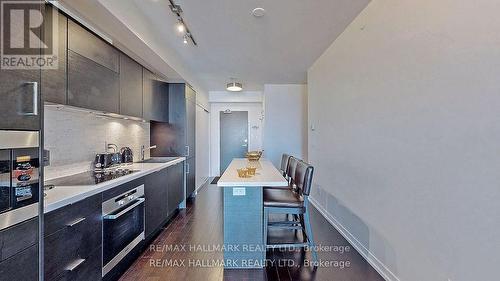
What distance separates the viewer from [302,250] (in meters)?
2.67

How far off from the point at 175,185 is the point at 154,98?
4.31 ft

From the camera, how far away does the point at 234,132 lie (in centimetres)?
757

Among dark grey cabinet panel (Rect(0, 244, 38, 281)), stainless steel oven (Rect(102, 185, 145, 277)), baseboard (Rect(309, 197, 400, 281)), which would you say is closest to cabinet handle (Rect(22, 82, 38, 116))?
dark grey cabinet panel (Rect(0, 244, 38, 281))

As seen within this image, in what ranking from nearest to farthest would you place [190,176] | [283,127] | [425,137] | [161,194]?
1. [425,137]
2. [161,194]
3. [190,176]
4. [283,127]

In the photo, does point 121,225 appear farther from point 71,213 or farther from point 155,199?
point 155,199

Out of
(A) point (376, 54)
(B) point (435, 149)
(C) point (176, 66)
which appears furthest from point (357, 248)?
(C) point (176, 66)

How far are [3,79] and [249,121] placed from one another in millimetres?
6589

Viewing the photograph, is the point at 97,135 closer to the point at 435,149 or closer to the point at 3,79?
the point at 3,79

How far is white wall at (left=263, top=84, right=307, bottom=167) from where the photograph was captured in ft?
18.2

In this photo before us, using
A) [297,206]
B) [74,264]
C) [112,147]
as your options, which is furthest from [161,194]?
[297,206]

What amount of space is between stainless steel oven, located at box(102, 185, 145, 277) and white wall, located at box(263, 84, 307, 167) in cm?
346

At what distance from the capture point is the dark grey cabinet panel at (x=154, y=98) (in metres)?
3.26

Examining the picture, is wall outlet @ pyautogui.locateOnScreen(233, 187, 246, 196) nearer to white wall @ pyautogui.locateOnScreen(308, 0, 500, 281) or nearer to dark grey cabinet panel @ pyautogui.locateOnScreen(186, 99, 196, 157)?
white wall @ pyautogui.locateOnScreen(308, 0, 500, 281)

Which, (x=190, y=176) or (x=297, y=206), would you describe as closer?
(x=297, y=206)
